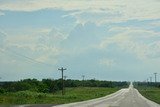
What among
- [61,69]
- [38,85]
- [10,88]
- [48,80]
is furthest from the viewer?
[48,80]

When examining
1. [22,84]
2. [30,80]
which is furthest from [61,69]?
[30,80]

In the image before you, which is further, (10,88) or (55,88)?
(55,88)

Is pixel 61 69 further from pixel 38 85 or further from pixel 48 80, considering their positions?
pixel 48 80

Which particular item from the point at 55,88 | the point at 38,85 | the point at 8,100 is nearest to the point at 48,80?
the point at 55,88

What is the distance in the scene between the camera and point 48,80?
456ft

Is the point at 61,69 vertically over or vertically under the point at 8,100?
over

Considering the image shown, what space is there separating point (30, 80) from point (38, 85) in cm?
779

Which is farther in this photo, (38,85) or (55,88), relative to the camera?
(55,88)

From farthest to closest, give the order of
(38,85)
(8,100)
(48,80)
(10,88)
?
(48,80) → (38,85) → (10,88) → (8,100)

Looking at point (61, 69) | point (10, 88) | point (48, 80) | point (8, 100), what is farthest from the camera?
point (48, 80)

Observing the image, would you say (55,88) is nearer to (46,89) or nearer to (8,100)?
(46,89)

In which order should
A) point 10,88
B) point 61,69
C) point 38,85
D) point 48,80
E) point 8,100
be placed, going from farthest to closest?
point 48,80 < point 38,85 < point 10,88 < point 61,69 < point 8,100

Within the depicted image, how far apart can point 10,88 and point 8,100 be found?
54775 mm

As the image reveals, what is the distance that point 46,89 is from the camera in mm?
128500
